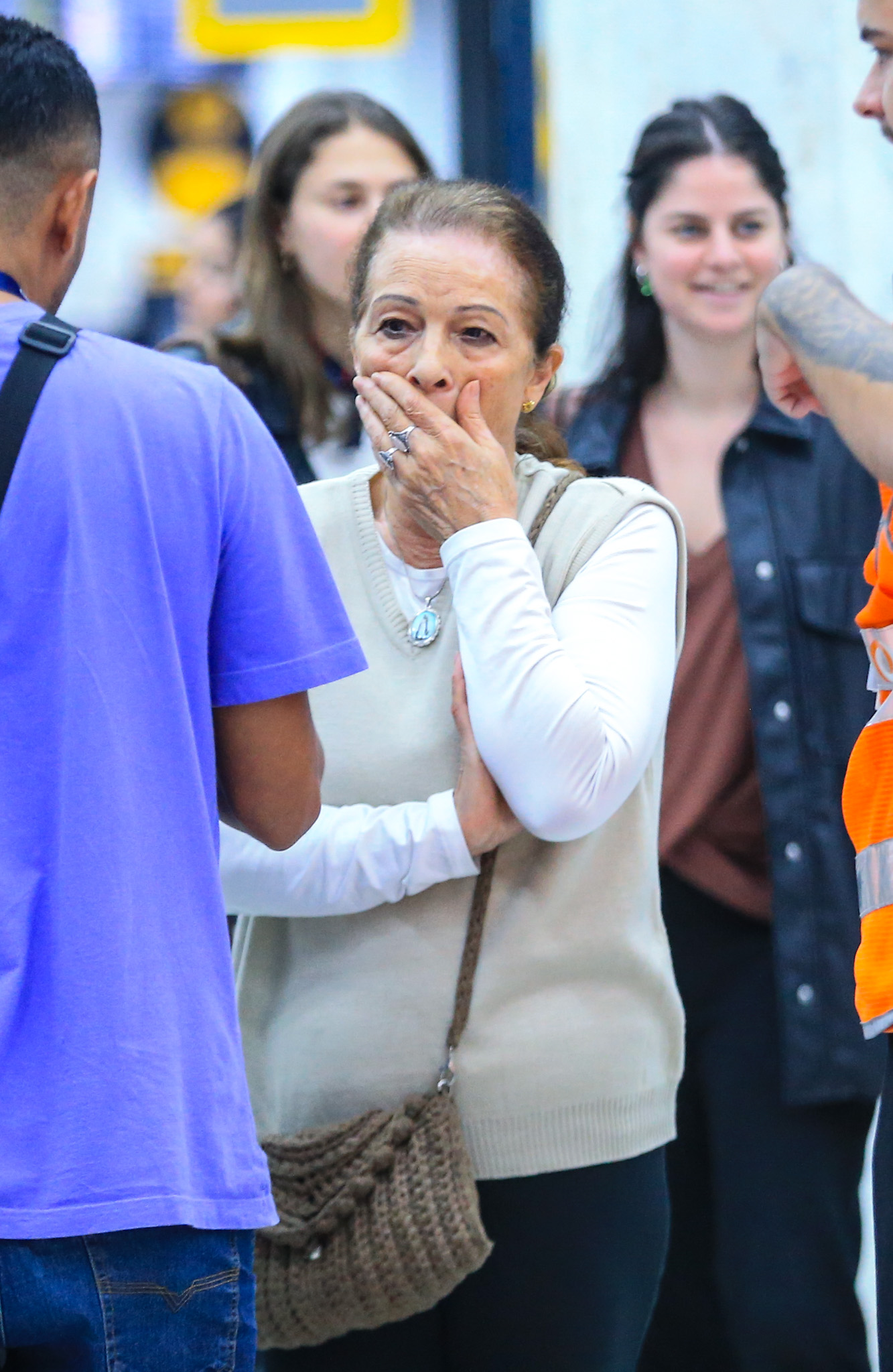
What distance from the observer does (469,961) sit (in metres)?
1.93

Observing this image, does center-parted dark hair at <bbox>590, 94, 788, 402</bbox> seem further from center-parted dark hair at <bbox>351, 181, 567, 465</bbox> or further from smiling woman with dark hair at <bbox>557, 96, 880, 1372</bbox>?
center-parted dark hair at <bbox>351, 181, 567, 465</bbox>

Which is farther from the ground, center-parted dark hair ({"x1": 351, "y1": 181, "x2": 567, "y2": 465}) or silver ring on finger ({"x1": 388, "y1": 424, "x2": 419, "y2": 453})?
center-parted dark hair ({"x1": 351, "y1": 181, "x2": 567, "y2": 465})

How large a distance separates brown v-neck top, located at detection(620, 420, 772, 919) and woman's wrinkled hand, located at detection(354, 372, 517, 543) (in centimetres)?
71

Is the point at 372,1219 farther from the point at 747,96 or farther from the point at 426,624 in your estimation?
the point at 747,96

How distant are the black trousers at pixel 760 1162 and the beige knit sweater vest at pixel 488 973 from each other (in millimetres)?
582

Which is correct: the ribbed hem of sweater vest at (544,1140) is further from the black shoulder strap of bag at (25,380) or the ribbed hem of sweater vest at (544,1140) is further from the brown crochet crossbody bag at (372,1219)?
the black shoulder strap of bag at (25,380)

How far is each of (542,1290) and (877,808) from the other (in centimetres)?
69

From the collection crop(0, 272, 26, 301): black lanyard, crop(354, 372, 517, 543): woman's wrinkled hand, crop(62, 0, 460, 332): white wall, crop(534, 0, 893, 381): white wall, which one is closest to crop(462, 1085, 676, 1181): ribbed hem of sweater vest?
crop(354, 372, 517, 543): woman's wrinkled hand

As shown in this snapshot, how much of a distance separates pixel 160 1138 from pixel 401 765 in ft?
2.24

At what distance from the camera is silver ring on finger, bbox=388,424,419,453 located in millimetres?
1987

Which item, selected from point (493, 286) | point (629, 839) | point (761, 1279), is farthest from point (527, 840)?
point (761, 1279)

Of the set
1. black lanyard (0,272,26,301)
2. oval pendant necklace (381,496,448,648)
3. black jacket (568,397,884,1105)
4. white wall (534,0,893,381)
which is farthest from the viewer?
white wall (534,0,893,381)

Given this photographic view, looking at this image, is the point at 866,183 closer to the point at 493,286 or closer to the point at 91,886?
the point at 493,286

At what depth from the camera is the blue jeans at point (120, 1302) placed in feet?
4.52
